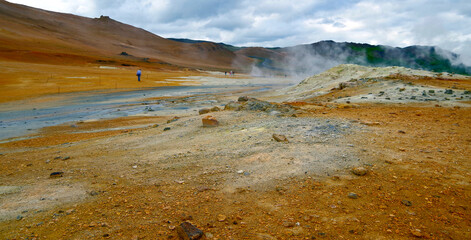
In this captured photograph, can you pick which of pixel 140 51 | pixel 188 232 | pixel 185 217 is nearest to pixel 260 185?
pixel 185 217

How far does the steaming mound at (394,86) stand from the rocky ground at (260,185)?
4305 mm

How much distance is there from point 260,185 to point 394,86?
1122cm

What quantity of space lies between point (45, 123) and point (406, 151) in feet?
44.8

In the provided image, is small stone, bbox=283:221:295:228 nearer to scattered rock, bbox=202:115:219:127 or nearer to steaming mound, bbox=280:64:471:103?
scattered rock, bbox=202:115:219:127

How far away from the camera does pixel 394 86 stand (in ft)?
41.4

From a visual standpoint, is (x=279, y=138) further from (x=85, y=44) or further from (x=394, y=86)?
(x=85, y=44)

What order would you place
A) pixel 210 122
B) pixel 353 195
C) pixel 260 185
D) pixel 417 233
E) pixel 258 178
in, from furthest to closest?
pixel 210 122 < pixel 258 178 < pixel 260 185 < pixel 353 195 < pixel 417 233

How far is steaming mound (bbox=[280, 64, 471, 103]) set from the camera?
34.8 feet

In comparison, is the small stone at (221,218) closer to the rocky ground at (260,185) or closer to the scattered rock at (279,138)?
the rocky ground at (260,185)

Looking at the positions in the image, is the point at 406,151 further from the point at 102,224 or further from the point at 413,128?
the point at 102,224

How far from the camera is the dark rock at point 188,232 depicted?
2848 mm

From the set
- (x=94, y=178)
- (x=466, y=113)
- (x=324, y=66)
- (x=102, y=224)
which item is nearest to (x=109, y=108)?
(x=94, y=178)

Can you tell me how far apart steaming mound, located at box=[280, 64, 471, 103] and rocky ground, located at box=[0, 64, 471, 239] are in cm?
430

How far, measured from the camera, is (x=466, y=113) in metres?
7.69
